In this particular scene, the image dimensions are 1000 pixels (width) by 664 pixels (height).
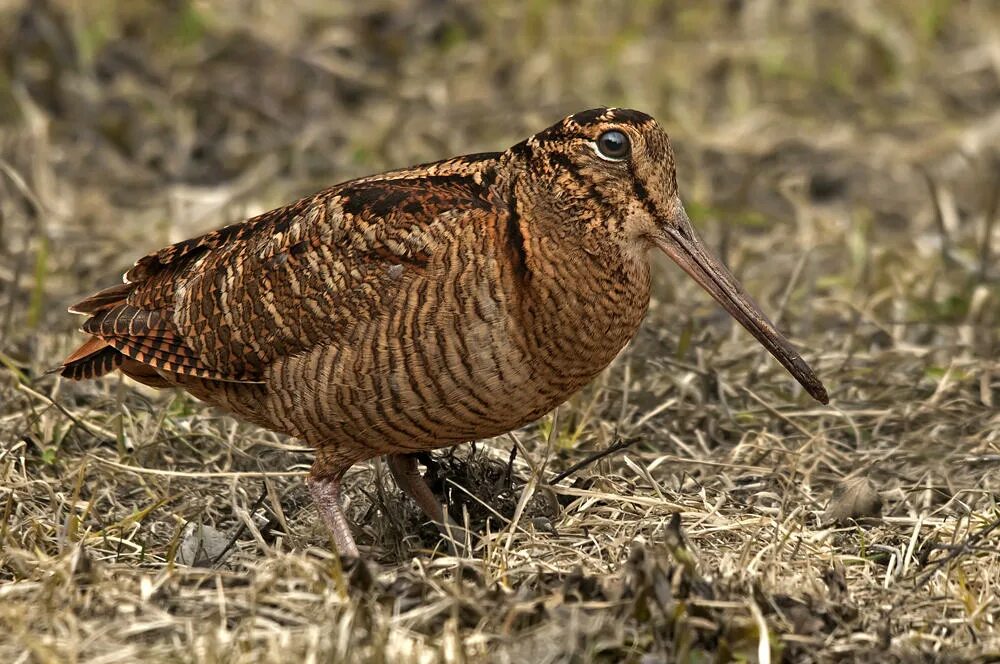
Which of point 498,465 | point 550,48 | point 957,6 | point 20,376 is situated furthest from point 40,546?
point 957,6

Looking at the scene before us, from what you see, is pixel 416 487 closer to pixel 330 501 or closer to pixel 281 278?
pixel 330 501

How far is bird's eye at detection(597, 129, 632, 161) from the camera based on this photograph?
13.6 ft

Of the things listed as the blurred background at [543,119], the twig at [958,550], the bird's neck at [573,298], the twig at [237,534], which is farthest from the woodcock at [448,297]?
the blurred background at [543,119]

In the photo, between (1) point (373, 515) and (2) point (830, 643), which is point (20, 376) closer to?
(1) point (373, 515)

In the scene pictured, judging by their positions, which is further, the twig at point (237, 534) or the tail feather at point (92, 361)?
the tail feather at point (92, 361)

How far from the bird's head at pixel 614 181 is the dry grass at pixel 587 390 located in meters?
0.81

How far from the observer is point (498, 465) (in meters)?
4.85

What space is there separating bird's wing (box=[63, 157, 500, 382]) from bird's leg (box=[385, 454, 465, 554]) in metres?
0.51

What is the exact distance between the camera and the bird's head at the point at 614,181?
4160 mm

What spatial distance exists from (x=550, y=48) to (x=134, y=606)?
19.1ft

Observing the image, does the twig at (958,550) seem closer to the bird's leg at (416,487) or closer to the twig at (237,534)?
the bird's leg at (416,487)

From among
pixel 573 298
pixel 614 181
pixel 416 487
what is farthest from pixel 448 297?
pixel 416 487

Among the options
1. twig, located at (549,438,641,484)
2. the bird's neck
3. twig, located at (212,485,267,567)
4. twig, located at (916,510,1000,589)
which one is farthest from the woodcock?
twig, located at (916,510,1000,589)

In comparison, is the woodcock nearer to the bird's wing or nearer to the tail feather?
the bird's wing
